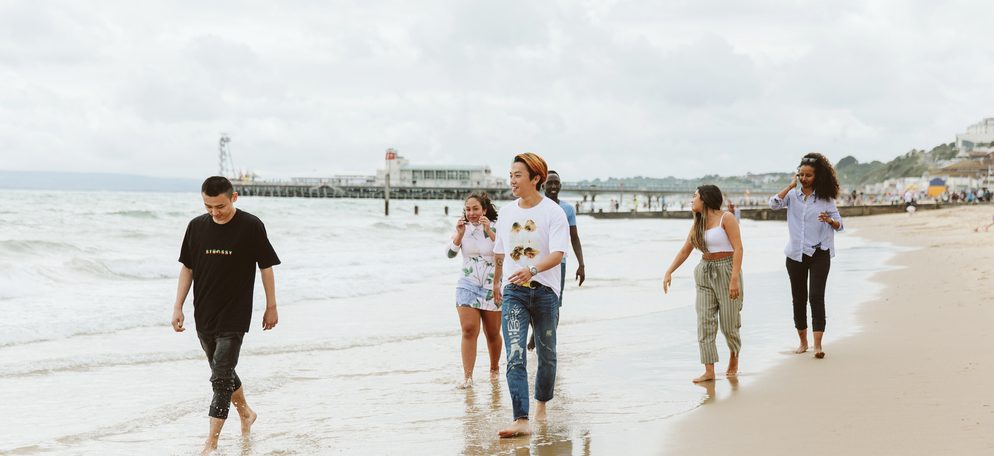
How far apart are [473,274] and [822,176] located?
2914 mm

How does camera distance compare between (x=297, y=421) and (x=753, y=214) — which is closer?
(x=297, y=421)

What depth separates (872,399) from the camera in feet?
Answer: 17.3

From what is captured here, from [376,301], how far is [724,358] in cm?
622

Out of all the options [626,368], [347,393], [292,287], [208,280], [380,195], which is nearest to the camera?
[208,280]

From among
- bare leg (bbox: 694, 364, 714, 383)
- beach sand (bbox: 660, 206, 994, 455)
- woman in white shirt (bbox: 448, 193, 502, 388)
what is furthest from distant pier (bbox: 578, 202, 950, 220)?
woman in white shirt (bbox: 448, 193, 502, 388)

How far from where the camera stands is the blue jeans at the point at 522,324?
4.68m

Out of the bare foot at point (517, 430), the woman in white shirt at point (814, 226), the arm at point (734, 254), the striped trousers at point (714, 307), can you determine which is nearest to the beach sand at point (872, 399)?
the striped trousers at point (714, 307)

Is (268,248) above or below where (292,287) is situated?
above

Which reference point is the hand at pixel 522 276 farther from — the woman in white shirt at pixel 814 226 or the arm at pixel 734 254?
the woman in white shirt at pixel 814 226

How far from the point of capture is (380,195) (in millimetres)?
122000

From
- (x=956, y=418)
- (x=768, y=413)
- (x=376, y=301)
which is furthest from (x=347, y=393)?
(x=376, y=301)

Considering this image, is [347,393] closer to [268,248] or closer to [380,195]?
[268,248]

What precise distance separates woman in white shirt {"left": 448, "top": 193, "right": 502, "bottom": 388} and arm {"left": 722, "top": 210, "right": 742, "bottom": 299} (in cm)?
162

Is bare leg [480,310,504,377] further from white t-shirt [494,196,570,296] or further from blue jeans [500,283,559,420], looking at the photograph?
white t-shirt [494,196,570,296]
